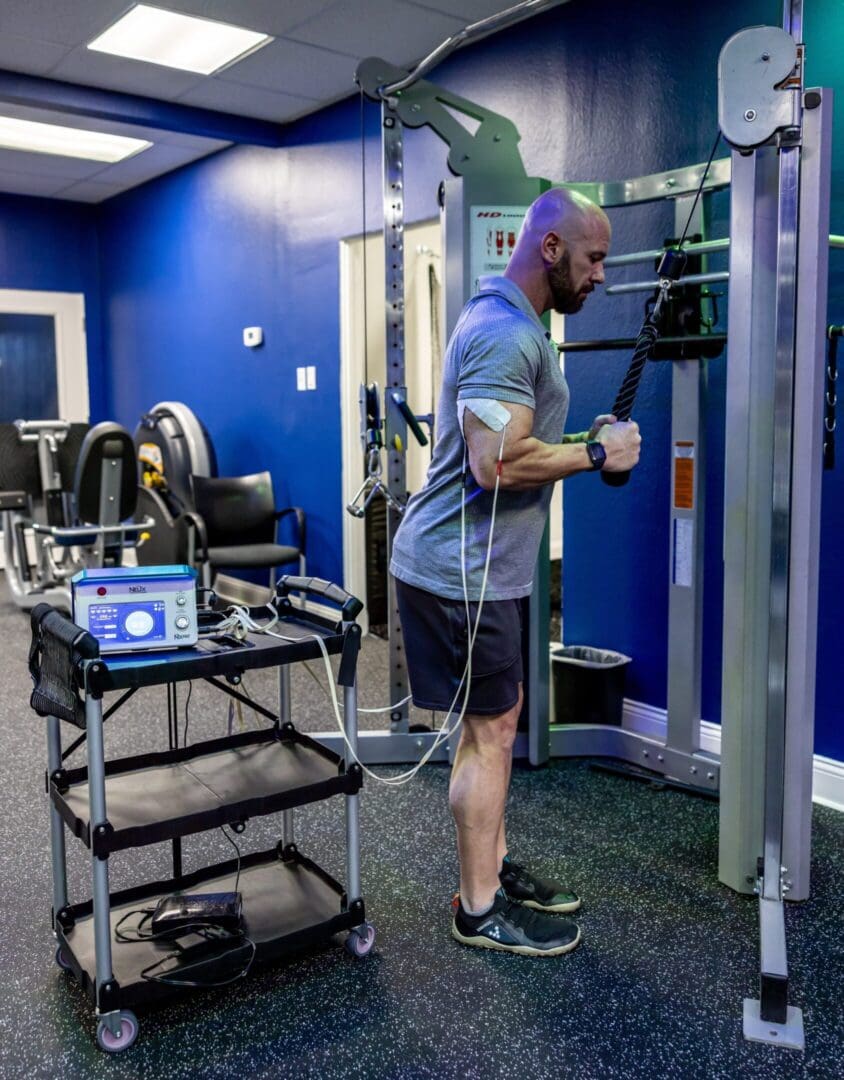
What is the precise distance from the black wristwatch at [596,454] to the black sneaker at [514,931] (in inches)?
36.8

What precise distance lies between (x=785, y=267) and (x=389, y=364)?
1.36 m

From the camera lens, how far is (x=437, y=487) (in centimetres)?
191

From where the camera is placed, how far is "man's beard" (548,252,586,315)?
1.87 meters

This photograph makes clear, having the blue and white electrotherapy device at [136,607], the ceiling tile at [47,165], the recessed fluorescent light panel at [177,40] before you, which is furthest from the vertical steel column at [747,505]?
the ceiling tile at [47,165]

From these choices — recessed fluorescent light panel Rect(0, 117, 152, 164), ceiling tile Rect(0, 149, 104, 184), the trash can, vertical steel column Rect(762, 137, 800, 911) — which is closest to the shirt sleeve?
vertical steel column Rect(762, 137, 800, 911)

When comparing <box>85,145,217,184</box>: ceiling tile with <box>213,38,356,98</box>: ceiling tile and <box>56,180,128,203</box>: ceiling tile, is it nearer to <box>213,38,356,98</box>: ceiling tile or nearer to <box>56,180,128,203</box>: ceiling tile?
<box>56,180,128,203</box>: ceiling tile

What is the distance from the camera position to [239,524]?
5062 mm

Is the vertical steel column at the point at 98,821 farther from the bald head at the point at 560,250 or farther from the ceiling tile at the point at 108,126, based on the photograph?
the ceiling tile at the point at 108,126

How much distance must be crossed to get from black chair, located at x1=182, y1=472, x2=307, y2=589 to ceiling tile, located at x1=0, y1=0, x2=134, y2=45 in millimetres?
2048

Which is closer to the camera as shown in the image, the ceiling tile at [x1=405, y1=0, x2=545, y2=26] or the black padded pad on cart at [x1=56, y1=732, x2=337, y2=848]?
the black padded pad on cart at [x1=56, y1=732, x2=337, y2=848]

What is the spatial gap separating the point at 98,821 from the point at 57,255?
6.15 meters

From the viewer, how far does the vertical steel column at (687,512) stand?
2.70 meters

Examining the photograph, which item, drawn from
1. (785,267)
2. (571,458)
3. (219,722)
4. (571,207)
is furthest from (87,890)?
(785,267)

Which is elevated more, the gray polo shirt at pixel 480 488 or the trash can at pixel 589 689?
the gray polo shirt at pixel 480 488
